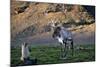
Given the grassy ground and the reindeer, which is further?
the reindeer

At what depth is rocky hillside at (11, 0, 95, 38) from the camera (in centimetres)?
217

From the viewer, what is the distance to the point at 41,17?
227cm

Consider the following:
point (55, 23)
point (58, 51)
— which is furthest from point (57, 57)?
point (55, 23)

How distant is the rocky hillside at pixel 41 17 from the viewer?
85.4 inches

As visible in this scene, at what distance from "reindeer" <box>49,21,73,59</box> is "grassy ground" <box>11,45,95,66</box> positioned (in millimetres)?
58

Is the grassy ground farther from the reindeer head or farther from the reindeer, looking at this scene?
the reindeer head

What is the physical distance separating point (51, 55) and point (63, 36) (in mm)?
243

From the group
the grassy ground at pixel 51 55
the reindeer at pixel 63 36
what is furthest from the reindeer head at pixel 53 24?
the grassy ground at pixel 51 55

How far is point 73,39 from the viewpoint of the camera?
2398 millimetres

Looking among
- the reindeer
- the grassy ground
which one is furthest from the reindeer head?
the grassy ground

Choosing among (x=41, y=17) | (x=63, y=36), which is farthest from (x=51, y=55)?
(x=41, y=17)

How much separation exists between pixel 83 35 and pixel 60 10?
39 cm

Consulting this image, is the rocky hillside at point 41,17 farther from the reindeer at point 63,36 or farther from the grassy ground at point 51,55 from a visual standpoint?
the grassy ground at point 51,55
